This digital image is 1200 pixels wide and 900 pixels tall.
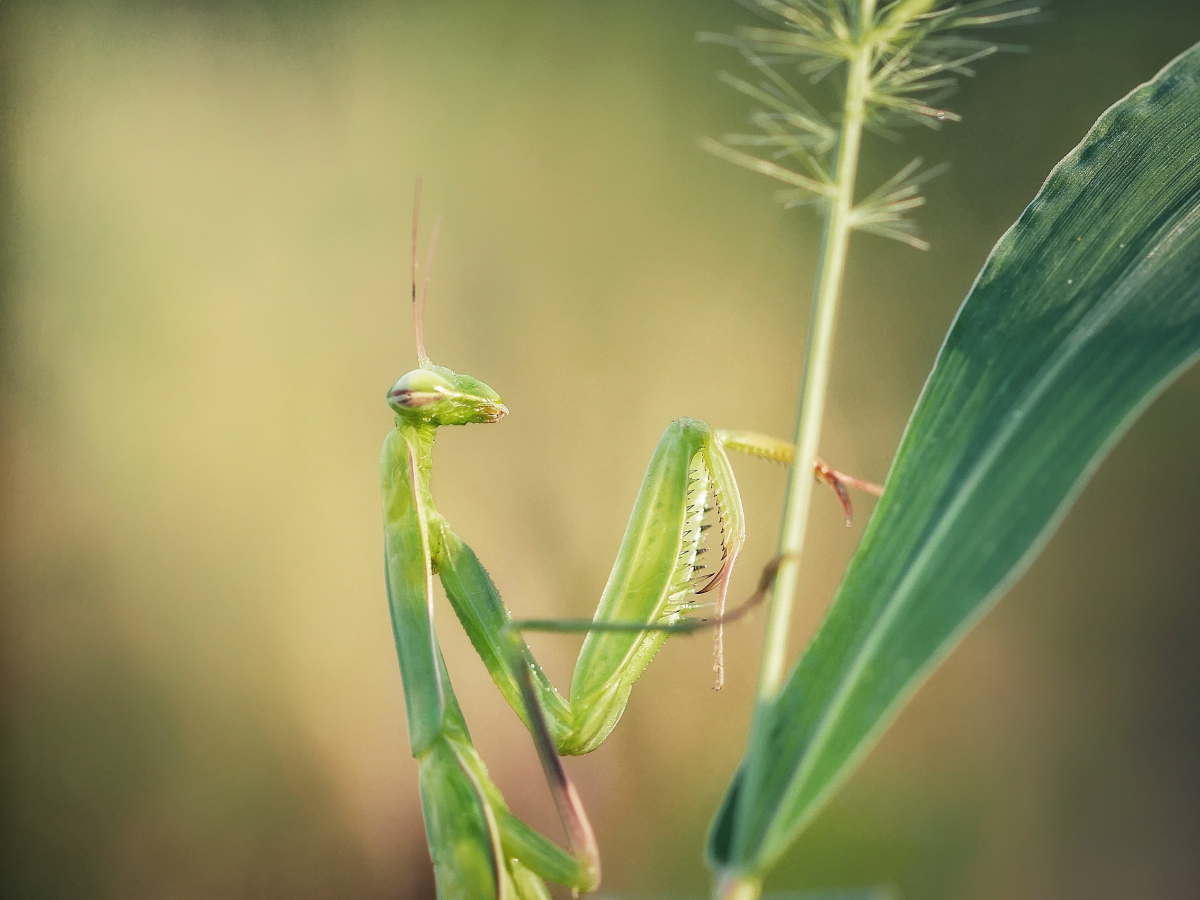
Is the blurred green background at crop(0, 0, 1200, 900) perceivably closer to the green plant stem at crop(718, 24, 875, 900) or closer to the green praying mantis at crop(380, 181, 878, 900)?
the green praying mantis at crop(380, 181, 878, 900)

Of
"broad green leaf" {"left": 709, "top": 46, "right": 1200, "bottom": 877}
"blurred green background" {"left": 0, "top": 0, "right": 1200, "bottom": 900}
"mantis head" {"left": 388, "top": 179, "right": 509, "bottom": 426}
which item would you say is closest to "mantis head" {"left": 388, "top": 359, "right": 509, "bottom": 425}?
"mantis head" {"left": 388, "top": 179, "right": 509, "bottom": 426}

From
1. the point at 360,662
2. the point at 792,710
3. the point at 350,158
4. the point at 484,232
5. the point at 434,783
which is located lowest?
the point at 360,662

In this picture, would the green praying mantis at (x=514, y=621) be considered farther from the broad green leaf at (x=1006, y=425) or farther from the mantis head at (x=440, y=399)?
the broad green leaf at (x=1006, y=425)

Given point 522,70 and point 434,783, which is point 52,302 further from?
point 434,783

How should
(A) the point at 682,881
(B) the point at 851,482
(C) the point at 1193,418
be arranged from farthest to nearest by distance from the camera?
(A) the point at 682,881, (C) the point at 1193,418, (B) the point at 851,482

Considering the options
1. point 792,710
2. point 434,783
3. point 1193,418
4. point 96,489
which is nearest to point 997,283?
point 792,710

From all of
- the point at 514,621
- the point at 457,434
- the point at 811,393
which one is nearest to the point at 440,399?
the point at 514,621

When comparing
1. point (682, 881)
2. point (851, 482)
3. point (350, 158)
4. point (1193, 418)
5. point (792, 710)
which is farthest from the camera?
point (350, 158)
